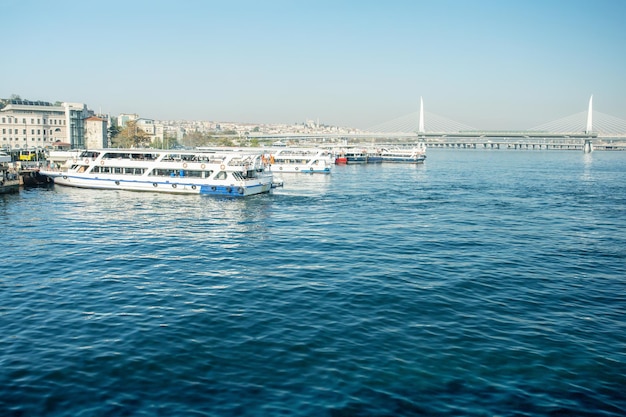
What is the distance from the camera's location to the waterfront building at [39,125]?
11812 centimetres

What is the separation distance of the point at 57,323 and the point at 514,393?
14.4m

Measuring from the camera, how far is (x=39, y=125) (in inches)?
4815

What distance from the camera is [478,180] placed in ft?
279

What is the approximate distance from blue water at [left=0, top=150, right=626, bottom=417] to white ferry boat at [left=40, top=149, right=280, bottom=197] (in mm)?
15811

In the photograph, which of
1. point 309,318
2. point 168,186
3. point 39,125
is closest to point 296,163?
point 168,186

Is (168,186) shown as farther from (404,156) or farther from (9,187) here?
(404,156)

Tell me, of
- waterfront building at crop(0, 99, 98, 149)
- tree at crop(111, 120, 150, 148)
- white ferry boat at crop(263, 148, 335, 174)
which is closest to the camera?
white ferry boat at crop(263, 148, 335, 174)

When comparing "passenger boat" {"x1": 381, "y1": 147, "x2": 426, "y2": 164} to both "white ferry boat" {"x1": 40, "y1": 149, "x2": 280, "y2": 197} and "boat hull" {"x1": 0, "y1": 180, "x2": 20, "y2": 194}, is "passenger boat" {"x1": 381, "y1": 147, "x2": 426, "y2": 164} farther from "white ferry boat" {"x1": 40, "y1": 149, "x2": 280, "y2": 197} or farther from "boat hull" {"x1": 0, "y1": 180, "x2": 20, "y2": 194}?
"boat hull" {"x1": 0, "y1": 180, "x2": 20, "y2": 194}

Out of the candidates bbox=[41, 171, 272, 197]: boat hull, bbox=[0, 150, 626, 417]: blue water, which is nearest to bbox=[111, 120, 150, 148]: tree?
bbox=[41, 171, 272, 197]: boat hull

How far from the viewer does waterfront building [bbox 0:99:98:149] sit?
118 meters

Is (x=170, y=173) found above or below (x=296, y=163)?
below

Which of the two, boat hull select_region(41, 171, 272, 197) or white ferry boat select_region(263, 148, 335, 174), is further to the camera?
white ferry boat select_region(263, 148, 335, 174)

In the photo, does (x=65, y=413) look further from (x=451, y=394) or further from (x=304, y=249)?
(x=304, y=249)

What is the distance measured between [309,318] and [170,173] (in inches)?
1690
